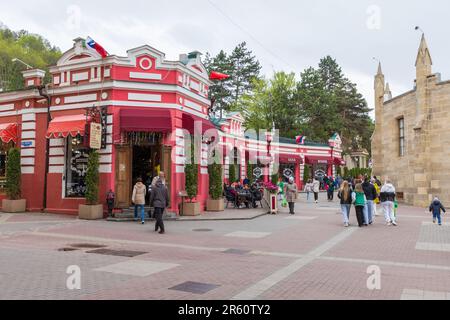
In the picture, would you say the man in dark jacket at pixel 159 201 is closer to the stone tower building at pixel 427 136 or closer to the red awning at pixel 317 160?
the stone tower building at pixel 427 136

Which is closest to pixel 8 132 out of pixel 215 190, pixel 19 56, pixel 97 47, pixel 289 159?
pixel 97 47

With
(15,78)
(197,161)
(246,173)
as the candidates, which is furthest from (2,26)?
(197,161)

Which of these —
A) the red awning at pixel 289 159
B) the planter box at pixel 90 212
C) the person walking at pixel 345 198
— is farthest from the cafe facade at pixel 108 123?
the red awning at pixel 289 159

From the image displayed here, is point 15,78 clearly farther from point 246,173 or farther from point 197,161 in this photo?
point 197,161

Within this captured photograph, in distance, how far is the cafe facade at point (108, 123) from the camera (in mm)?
16516

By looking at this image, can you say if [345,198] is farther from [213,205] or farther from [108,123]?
[108,123]

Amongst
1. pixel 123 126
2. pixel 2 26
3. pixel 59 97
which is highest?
pixel 2 26

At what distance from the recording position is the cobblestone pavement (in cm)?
629

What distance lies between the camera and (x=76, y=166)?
17844 mm

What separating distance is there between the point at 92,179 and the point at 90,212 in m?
1.32

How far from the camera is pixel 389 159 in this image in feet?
97.4

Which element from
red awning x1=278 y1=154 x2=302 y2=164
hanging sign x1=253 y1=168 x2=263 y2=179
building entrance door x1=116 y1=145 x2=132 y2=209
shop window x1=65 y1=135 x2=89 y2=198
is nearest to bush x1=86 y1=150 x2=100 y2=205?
building entrance door x1=116 y1=145 x2=132 y2=209

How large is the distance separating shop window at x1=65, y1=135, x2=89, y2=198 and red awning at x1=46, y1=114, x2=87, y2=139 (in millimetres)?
714
